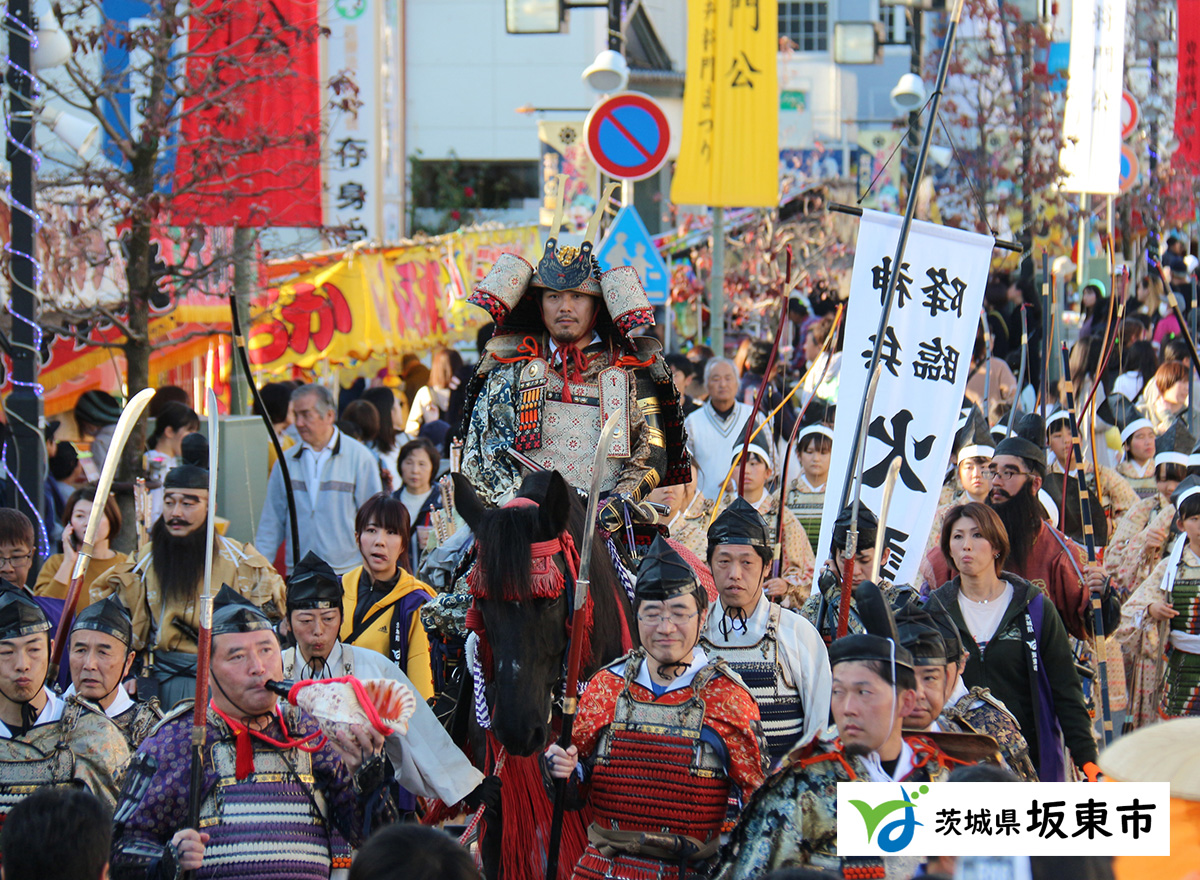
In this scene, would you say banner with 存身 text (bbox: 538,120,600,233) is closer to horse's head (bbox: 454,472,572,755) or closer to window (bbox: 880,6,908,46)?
horse's head (bbox: 454,472,572,755)

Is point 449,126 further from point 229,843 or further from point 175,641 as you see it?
point 229,843

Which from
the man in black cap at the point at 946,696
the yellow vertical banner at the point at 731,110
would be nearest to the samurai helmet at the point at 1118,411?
the yellow vertical banner at the point at 731,110

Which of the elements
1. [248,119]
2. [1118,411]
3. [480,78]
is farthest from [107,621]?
[480,78]

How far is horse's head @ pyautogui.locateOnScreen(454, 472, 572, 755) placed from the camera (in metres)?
4.64

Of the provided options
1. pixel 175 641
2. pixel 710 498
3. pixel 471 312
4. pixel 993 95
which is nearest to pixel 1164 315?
pixel 993 95

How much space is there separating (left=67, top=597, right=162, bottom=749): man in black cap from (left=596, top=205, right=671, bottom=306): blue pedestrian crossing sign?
7257mm

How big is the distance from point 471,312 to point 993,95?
430 inches

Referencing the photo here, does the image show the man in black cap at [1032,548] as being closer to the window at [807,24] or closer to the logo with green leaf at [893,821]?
the logo with green leaf at [893,821]

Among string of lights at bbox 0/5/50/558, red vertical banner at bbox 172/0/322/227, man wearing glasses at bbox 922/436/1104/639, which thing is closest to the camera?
man wearing glasses at bbox 922/436/1104/639

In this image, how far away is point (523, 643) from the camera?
188 inches

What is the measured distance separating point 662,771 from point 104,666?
6.95 ft

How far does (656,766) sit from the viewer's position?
4.38 meters

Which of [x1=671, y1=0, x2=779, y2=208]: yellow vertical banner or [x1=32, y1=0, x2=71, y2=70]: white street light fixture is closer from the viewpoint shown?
[x1=32, y1=0, x2=71, y2=70]: white street light fixture

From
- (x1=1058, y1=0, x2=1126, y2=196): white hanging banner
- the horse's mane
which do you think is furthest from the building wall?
the horse's mane
